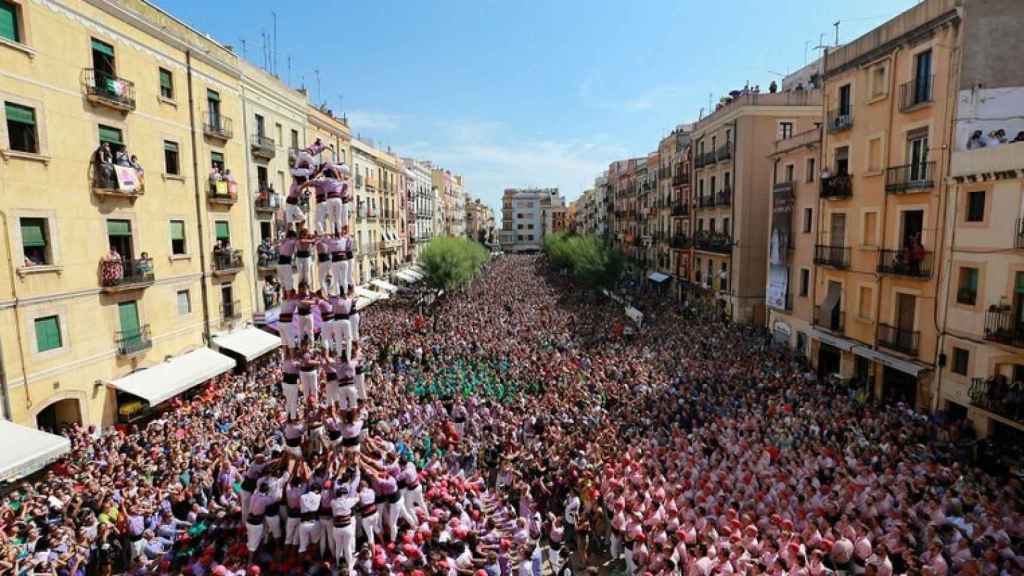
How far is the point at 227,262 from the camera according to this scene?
2352 cm

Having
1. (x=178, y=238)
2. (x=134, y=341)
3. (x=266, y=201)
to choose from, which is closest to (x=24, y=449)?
(x=134, y=341)

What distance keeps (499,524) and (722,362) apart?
13.0 m

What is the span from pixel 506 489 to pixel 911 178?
51.9ft

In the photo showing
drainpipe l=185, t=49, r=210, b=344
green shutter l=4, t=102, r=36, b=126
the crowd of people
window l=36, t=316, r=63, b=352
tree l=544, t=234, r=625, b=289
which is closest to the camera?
the crowd of people

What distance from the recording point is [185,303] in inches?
839

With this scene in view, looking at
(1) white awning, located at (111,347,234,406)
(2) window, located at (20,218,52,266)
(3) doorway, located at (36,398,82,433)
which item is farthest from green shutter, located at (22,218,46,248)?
(1) white awning, located at (111,347,234,406)

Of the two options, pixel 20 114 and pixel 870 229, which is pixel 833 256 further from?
pixel 20 114

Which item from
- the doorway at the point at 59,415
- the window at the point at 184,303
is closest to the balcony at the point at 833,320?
the window at the point at 184,303

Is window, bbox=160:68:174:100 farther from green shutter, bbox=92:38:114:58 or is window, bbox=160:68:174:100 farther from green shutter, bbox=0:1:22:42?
green shutter, bbox=0:1:22:42

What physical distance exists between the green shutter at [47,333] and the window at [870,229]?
2535cm

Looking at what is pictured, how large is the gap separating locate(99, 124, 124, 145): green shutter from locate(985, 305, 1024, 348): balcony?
25.3m

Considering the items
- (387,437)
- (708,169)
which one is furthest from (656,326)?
(387,437)

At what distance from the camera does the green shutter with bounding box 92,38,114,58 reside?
1723cm

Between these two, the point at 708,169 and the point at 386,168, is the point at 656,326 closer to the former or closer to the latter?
the point at 708,169
